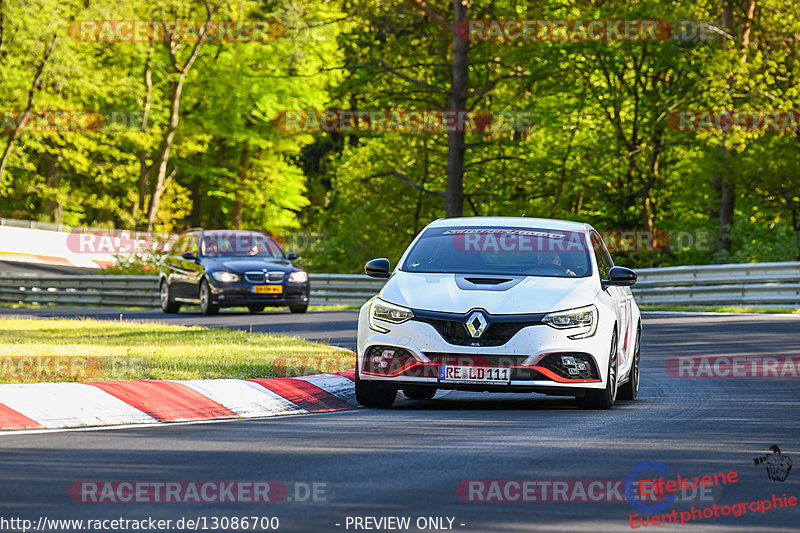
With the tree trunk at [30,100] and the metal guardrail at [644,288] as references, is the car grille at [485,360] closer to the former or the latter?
the metal guardrail at [644,288]

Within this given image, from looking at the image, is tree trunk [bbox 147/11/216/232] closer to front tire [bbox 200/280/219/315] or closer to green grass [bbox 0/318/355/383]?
front tire [bbox 200/280/219/315]

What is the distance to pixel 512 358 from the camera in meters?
10.7

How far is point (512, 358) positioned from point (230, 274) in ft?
53.8

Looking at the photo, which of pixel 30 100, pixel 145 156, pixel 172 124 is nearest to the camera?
pixel 30 100

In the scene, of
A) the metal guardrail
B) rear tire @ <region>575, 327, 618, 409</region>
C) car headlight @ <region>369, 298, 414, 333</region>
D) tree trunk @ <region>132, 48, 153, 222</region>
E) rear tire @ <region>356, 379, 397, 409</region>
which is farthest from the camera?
tree trunk @ <region>132, 48, 153, 222</region>

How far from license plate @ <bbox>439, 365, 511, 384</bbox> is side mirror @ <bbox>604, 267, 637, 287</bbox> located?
175cm

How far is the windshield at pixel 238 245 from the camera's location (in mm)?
27688

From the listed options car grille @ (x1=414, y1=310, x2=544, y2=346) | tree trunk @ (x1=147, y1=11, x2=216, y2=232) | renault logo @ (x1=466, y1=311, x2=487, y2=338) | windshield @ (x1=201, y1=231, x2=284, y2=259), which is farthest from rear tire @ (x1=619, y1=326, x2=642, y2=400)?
tree trunk @ (x1=147, y1=11, x2=216, y2=232)

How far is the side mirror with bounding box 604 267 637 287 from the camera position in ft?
39.0

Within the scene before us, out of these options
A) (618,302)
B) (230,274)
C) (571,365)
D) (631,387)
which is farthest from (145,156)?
(571,365)

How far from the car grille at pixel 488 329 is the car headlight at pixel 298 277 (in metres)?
16.4

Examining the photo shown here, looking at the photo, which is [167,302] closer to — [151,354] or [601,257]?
[151,354]

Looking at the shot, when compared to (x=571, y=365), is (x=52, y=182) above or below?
above

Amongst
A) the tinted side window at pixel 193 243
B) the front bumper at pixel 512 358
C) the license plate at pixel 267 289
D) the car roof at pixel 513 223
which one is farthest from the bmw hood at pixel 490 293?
the tinted side window at pixel 193 243
